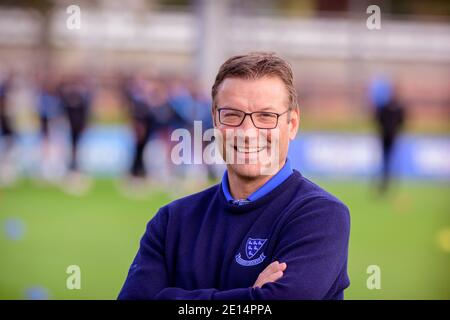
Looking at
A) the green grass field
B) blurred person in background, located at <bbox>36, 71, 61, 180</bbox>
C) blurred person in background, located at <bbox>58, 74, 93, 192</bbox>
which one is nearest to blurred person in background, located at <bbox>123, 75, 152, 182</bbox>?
the green grass field

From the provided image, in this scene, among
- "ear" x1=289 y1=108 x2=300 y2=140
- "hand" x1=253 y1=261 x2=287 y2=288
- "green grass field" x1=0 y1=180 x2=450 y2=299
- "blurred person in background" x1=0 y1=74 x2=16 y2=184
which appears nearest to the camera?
"hand" x1=253 y1=261 x2=287 y2=288

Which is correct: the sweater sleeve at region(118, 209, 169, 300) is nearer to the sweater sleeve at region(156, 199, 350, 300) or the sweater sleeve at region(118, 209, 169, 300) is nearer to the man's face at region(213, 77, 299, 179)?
the sweater sleeve at region(156, 199, 350, 300)

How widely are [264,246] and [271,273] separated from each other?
0.07m

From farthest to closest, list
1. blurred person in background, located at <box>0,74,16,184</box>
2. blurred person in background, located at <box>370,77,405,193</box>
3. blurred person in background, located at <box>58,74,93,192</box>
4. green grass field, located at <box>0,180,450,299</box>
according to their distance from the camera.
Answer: blurred person in background, located at <box>0,74,16,184</box> < blurred person in background, located at <box>58,74,93,192</box> < blurred person in background, located at <box>370,77,405,193</box> < green grass field, located at <box>0,180,450,299</box>

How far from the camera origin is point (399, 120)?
13.0 metres

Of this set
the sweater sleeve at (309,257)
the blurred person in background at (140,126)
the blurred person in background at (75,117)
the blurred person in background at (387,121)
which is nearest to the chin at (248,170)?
the sweater sleeve at (309,257)

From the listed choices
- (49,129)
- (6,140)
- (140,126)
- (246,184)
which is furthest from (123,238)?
(246,184)

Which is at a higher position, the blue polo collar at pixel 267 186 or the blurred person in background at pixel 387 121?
the blue polo collar at pixel 267 186

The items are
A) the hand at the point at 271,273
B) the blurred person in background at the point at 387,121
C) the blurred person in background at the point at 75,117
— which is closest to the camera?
the hand at the point at 271,273

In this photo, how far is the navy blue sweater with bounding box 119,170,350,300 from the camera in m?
2.06

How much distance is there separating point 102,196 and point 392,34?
297 inches

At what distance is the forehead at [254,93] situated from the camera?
2.08 meters

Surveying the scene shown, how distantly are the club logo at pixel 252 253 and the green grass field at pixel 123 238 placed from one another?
3.86 metres

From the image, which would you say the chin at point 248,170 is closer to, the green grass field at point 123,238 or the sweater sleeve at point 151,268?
the sweater sleeve at point 151,268
